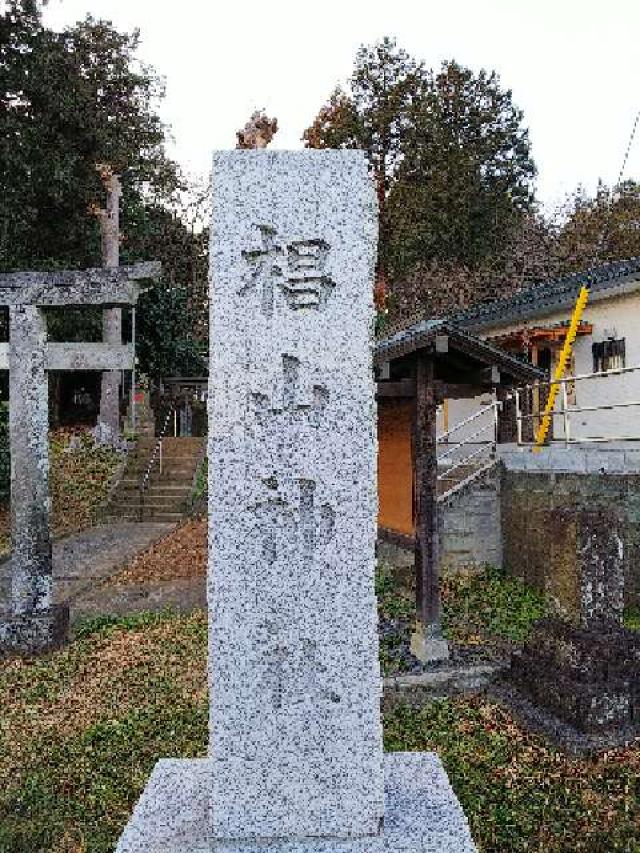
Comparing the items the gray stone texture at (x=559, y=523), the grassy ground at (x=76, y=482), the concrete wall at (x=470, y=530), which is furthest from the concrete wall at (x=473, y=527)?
the grassy ground at (x=76, y=482)

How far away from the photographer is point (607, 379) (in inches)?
615

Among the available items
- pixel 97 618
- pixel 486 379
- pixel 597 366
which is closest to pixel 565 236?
pixel 597 366

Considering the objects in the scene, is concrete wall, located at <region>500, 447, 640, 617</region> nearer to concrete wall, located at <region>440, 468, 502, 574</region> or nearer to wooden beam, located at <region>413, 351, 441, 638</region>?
concrete wall, located at <region>440, 468, 502, 574</region>

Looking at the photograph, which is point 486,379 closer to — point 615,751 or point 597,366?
point 615,751

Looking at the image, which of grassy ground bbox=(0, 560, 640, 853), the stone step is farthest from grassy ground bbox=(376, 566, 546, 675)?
the stone step

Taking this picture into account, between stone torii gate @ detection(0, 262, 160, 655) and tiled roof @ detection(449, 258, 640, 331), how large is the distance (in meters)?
7.28

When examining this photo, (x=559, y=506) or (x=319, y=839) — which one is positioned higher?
(x=559, y=506)

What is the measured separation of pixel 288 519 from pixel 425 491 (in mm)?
5427

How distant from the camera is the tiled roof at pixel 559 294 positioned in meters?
14.5

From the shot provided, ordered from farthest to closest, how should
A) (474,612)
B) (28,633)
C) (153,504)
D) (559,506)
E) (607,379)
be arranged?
(153,504), (607,379), (559,506), (474,612), (28,633)

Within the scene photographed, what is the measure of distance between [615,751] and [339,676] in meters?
3.81

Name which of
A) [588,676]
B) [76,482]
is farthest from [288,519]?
[76,482]

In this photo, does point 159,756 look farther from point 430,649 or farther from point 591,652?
point 591,652

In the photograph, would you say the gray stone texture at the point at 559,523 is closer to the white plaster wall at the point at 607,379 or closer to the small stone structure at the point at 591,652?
the small stone structure at the point at 591,652
